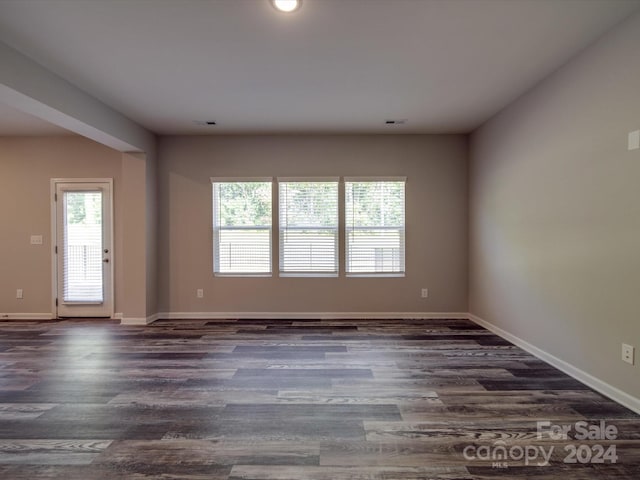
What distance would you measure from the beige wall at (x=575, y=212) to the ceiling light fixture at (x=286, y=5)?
7.34 feet

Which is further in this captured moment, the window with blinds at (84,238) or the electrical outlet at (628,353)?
the window with blinds at (84,238)

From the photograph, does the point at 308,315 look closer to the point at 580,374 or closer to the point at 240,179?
the point at 240,179

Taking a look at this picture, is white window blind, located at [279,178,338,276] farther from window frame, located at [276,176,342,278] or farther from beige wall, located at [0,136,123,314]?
beige wall, located at [0,136,123,314]

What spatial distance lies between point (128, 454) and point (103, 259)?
12.3ft

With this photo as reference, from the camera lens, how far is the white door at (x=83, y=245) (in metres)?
4.79

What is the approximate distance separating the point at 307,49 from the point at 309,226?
2.57 meters

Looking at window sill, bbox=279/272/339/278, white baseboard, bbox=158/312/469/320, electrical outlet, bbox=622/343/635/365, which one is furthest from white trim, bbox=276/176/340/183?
electrical outlet, bbox=622/343/635/365

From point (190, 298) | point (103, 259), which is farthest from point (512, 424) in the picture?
point (103, 259)

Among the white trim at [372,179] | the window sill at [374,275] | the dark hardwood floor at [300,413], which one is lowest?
the dark hardwood floor at [300,413]

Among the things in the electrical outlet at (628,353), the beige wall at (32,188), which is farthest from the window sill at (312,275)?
the electrical outlet at (628,353)

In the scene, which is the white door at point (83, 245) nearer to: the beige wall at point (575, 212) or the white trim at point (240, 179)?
the white trim at point (240, 179)

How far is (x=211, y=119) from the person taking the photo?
4113 mm

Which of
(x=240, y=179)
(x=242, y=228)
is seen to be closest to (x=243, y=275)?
(x=242, y=228)

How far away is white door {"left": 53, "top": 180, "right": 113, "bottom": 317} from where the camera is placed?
4789 millimetres
